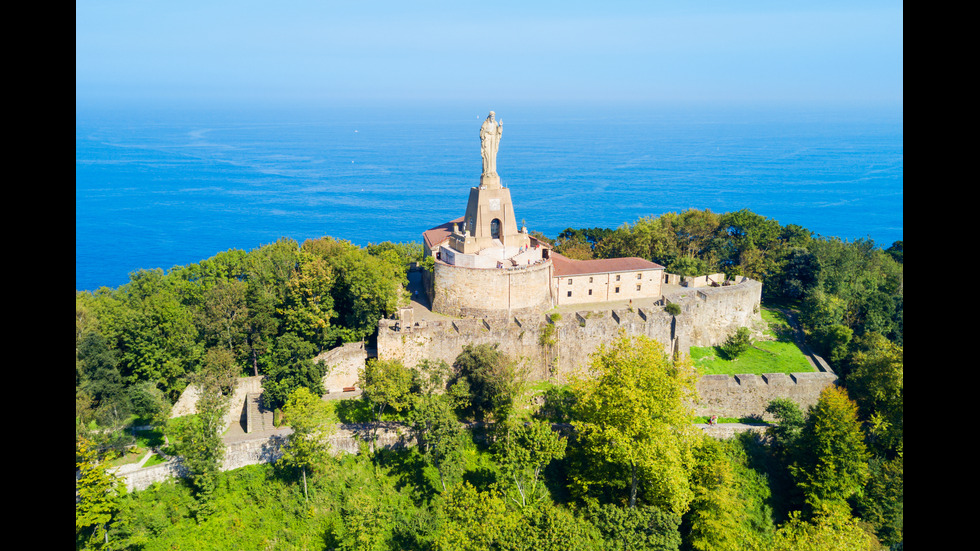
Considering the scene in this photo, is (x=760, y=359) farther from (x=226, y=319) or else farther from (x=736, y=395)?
(x=226, y=319)

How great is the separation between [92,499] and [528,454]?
19.7 m

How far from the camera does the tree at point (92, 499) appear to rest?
27.3 metres

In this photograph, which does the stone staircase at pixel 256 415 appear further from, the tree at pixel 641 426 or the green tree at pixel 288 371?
the tree at pixel 641 426

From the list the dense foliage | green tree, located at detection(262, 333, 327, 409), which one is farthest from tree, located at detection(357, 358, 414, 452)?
green tree, located at detection(262, 333, 327, 409)

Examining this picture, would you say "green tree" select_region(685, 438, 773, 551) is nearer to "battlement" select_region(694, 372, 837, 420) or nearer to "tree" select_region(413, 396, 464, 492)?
"battlement" select_region(694, 372, 837, 420)

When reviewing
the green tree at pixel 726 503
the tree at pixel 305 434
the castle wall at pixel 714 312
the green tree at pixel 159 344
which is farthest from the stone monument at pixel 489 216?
the green tree at pixel 726 503

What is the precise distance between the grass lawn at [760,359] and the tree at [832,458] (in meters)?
8.14

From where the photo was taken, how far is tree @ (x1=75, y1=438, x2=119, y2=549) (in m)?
27.3

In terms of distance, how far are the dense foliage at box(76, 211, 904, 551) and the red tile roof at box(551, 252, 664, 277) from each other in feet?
36.4

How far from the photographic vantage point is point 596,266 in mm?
49531

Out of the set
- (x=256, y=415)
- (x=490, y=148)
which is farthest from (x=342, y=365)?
(x=490, y=148)

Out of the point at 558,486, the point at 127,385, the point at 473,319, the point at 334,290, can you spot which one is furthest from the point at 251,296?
the point at 558,486
